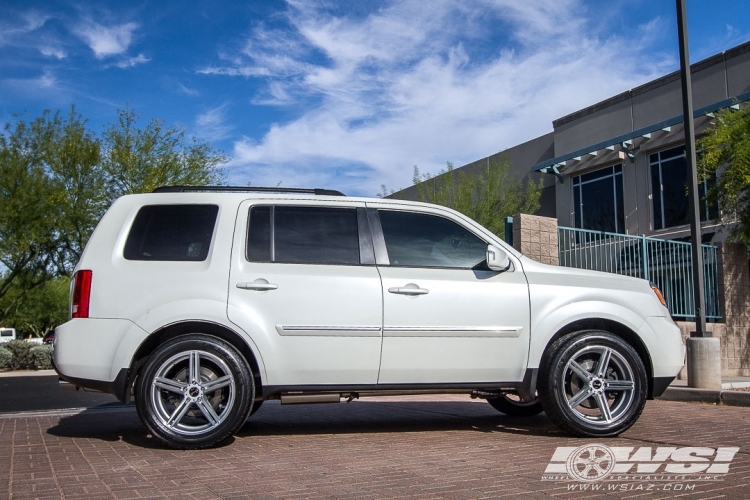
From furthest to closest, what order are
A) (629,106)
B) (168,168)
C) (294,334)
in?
(168,168) < (629,106) < (294,334)

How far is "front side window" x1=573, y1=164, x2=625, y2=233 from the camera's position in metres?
23.7

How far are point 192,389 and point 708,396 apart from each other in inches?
267

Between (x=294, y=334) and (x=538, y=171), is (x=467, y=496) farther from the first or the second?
(x=538, y=171)

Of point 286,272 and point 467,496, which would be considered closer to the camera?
point 467,496

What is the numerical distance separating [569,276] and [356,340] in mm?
1880

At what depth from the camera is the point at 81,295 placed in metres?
5.43

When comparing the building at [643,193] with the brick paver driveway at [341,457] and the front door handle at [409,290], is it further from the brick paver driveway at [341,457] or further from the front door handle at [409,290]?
the front door handle at [409,290]

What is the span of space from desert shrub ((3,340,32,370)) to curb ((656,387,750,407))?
72.5 ft

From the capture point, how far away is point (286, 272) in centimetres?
562

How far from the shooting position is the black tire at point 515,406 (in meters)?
7.15

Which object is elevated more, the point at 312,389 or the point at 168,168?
the point at 168,168

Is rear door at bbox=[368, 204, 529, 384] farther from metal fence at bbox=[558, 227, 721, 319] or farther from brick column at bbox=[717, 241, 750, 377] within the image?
brick column at bbox=[717, 241, 750, 377]

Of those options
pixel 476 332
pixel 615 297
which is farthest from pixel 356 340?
pixel 615 297

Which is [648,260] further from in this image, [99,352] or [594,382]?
[99,352]
